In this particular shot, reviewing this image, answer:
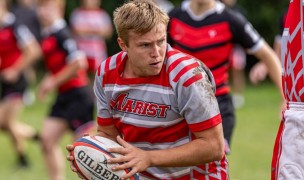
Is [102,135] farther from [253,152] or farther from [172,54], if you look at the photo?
[253,152]

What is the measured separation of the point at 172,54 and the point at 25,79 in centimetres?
636

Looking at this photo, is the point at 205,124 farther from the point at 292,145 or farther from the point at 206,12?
the point at 206,12

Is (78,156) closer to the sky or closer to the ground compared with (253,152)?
closer to the sky

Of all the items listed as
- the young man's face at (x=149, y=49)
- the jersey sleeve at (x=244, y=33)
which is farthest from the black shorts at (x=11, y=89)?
the young man's face at (x=149, y=49)

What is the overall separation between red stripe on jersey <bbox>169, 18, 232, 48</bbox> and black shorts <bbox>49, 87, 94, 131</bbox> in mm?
2383

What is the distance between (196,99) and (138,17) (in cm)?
50

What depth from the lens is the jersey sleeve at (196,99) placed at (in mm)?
3689

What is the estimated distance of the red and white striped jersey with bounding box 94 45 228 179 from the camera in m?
3.71

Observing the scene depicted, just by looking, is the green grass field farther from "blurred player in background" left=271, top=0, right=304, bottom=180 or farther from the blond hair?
the blond hair

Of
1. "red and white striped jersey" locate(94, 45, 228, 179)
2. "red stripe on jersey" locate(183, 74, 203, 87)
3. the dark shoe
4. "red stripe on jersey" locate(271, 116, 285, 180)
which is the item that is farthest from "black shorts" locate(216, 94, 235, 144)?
the dark shoe

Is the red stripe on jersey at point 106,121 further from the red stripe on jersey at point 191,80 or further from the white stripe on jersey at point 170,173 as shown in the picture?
the red stripe on jersey at point 191,80

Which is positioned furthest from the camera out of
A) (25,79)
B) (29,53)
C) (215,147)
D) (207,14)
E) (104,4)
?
(104,4)

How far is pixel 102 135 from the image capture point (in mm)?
4109

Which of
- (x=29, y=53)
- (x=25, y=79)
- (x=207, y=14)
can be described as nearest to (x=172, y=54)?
(x=207, y=14)
